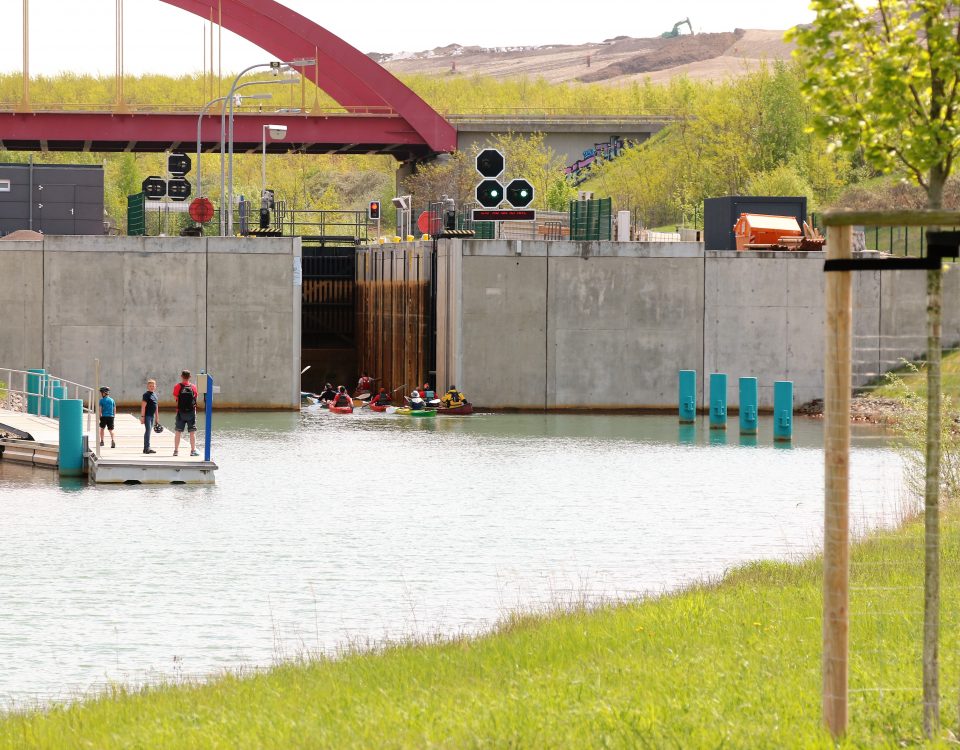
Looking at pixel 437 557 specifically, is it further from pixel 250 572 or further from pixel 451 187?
pixel 451 187

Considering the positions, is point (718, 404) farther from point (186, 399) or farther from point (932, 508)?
point (932, 508)

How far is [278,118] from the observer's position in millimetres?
85875

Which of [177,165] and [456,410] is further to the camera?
[177,165]

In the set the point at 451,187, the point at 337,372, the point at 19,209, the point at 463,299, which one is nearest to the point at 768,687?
the point at 463,299

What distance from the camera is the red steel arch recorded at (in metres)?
80.2

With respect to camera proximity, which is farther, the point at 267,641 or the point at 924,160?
the point at 267,641

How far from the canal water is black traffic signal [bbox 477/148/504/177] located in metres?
8.25

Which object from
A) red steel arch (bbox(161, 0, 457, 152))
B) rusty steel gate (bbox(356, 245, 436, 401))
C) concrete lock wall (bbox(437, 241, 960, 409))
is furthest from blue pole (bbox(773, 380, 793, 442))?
red steel arch (bbox(161, 0, 457, 152))

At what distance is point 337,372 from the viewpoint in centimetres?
5872

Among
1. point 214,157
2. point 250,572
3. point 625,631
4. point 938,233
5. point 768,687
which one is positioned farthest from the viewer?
point 214,157

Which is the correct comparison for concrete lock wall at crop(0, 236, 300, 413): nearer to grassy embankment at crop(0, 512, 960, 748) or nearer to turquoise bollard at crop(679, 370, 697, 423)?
turquoise bollard at crop(679, 370, 697, 423)

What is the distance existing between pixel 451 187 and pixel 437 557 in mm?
76172

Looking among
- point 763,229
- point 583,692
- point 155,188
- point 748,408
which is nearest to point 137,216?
point 155,188

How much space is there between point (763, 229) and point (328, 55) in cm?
3850
